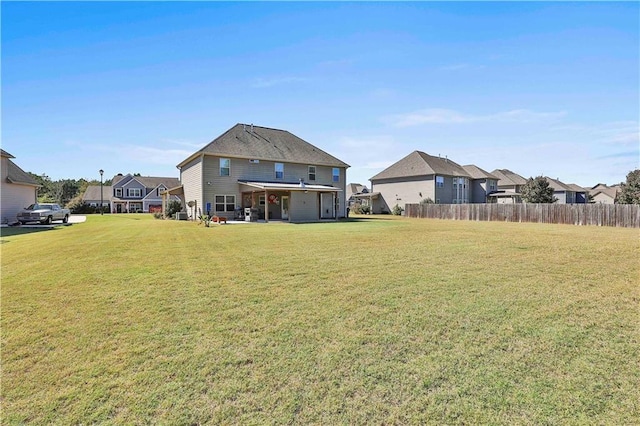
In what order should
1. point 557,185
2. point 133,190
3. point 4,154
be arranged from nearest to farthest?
1. point 4,154
2. point 557,185
3. point 133,190

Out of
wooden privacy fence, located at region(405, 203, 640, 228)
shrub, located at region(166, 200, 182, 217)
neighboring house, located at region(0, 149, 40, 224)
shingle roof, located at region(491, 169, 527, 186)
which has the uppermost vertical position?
shingle roof, located at region(491, 169, 527, 186)

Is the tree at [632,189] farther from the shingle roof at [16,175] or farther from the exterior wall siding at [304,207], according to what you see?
the shingle roof at [16,175]

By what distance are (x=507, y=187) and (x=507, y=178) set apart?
1.78 m

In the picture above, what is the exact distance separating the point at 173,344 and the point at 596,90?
62.2 feet

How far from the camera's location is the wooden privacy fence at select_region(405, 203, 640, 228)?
75.1 ft

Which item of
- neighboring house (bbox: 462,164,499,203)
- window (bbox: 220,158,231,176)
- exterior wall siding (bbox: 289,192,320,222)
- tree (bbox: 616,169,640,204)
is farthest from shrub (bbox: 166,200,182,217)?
tree (bbox: 616,169,640,204)

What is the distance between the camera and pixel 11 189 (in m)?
23.6

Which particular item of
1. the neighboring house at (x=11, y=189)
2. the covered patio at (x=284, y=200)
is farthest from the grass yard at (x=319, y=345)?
the neighboring house at (x=11, y=189)

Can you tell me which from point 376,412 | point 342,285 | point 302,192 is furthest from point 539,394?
point 302,192

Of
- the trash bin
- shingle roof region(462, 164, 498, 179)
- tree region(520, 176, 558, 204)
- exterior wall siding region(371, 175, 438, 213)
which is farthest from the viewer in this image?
shingle roof region(462, 164, 498, 179)

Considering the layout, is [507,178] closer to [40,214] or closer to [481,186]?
[481,186]

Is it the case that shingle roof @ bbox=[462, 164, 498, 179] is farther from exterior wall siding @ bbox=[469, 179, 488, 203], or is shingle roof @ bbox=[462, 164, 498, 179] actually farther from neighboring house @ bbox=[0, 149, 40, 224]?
neighboring house @ bbox=[0, 149, 40, 224]

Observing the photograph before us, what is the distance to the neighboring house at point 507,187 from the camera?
165ft

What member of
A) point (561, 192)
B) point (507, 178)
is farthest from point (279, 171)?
point (561, 192)
